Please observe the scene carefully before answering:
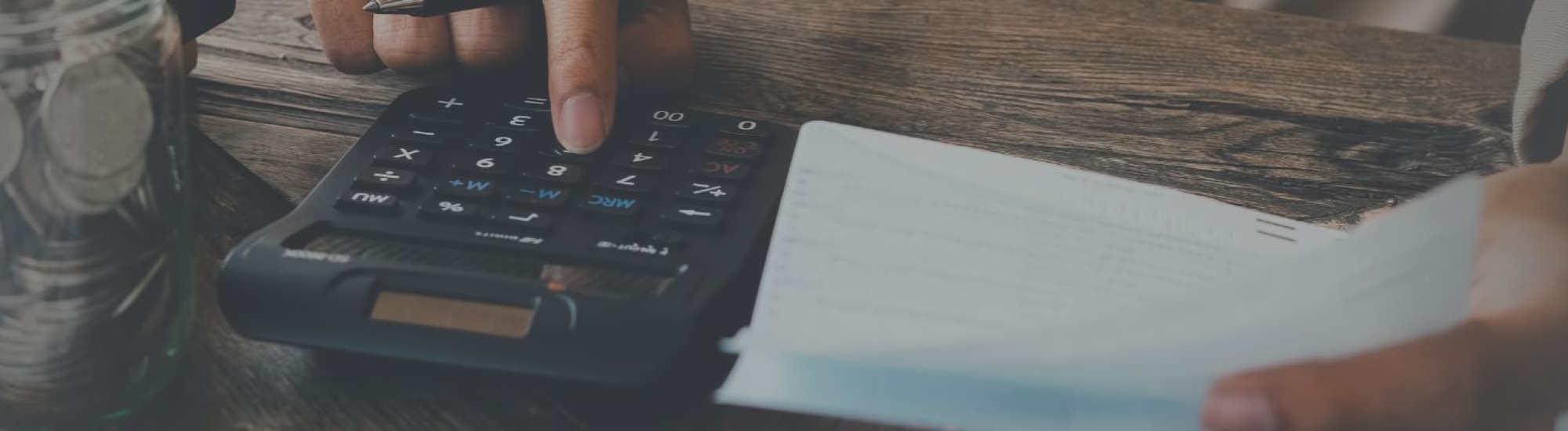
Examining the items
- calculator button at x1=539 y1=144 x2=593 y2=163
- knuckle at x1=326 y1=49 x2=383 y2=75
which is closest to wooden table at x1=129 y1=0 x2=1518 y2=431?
knuckle at x1=326 y1=49 x2=383 y2=75

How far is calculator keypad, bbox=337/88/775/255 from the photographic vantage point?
0.44 meters

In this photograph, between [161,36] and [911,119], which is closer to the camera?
[161,36]

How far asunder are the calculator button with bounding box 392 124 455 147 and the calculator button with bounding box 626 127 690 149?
0.07 m

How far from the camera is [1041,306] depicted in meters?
0.38

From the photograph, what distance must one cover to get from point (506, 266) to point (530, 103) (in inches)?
5.3

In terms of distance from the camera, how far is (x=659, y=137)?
506mm

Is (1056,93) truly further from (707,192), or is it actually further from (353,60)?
(353,60)

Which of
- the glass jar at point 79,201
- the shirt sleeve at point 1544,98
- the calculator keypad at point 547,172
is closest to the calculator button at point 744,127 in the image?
the calculator keypad at point 547,172

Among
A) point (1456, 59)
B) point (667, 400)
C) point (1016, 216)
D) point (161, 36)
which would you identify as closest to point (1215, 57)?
point (1456, 59)

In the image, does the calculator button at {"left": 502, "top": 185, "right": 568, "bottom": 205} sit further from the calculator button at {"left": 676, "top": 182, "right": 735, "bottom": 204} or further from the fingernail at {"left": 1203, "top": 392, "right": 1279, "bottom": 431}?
the fingernail at {"left": 1203, "top": 392, "right": 1279, "bottom": 431}

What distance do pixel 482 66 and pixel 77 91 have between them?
0.25m

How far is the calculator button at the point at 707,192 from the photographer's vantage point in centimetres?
46

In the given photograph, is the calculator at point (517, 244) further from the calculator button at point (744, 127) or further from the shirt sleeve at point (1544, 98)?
the shirt sleeve at point (1544, 98)

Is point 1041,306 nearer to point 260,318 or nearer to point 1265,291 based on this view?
point 1265,291
